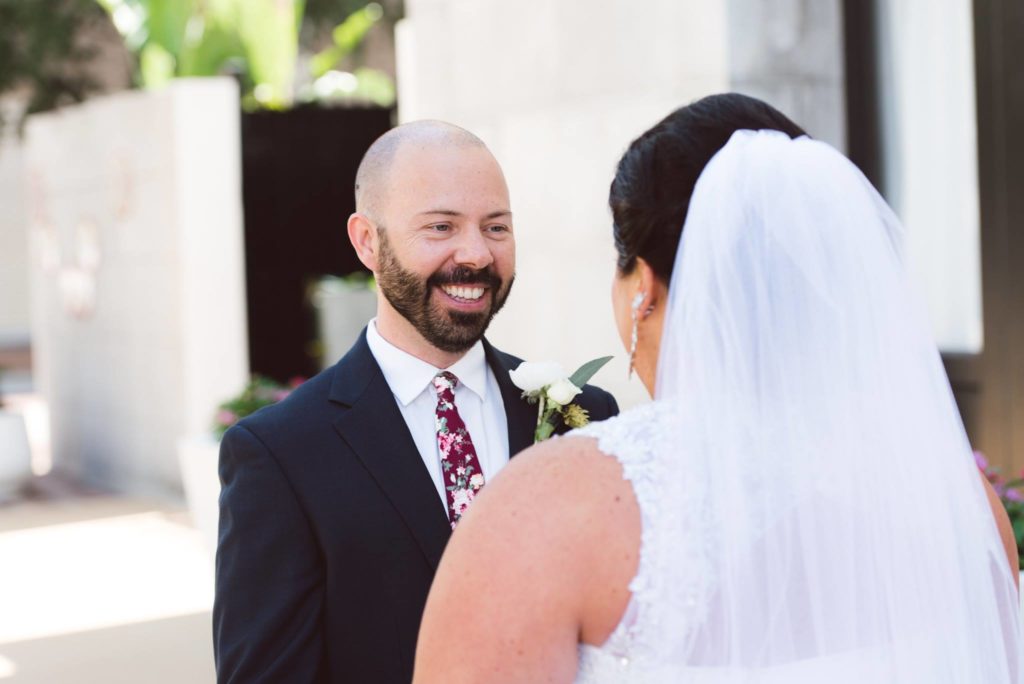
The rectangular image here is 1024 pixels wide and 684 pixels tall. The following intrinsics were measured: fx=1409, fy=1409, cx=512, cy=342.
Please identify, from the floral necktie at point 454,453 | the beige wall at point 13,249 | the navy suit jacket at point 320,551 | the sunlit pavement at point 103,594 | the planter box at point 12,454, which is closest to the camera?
the navy suit jacket at point 320,551

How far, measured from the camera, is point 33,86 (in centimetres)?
1546

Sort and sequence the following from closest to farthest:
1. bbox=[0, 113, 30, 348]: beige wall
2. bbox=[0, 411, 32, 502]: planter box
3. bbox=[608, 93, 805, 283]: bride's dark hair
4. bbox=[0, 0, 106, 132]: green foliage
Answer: bbox=[608, 93, 805, 283]: bride's dark hair
bbox=[0, 411, 32, 502]: planter box
bbox=[0, 0, 106, 132]: green foliage
bbox=[0, 113, 30, 348]: beige wall

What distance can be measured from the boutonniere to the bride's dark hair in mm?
635

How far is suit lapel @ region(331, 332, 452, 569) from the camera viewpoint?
238cm

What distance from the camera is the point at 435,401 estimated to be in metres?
2.58

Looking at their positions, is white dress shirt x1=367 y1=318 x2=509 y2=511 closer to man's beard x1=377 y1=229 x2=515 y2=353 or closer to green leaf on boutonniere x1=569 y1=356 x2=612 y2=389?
man's beard x1=377 y1=229 x2=515 y2=353

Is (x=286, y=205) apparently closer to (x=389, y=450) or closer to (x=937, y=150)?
(x=937, y=150)

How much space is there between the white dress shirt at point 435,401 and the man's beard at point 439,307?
0.06 meters

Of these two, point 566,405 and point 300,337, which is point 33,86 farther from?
point 566,405

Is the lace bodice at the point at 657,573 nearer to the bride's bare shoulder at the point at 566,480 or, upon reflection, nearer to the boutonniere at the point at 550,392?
the bride's bare shoulder at the point at 566,480

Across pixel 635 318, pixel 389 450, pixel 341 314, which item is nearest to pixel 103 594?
pixel 341 314

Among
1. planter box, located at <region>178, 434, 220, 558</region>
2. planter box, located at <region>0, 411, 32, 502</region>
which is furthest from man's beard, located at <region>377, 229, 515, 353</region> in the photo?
planter box, located at <region>0, 411, 32, 502</region>

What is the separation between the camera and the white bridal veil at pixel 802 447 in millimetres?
1714

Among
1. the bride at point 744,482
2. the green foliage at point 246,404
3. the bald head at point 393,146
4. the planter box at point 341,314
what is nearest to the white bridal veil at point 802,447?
the bride at point 744,482
